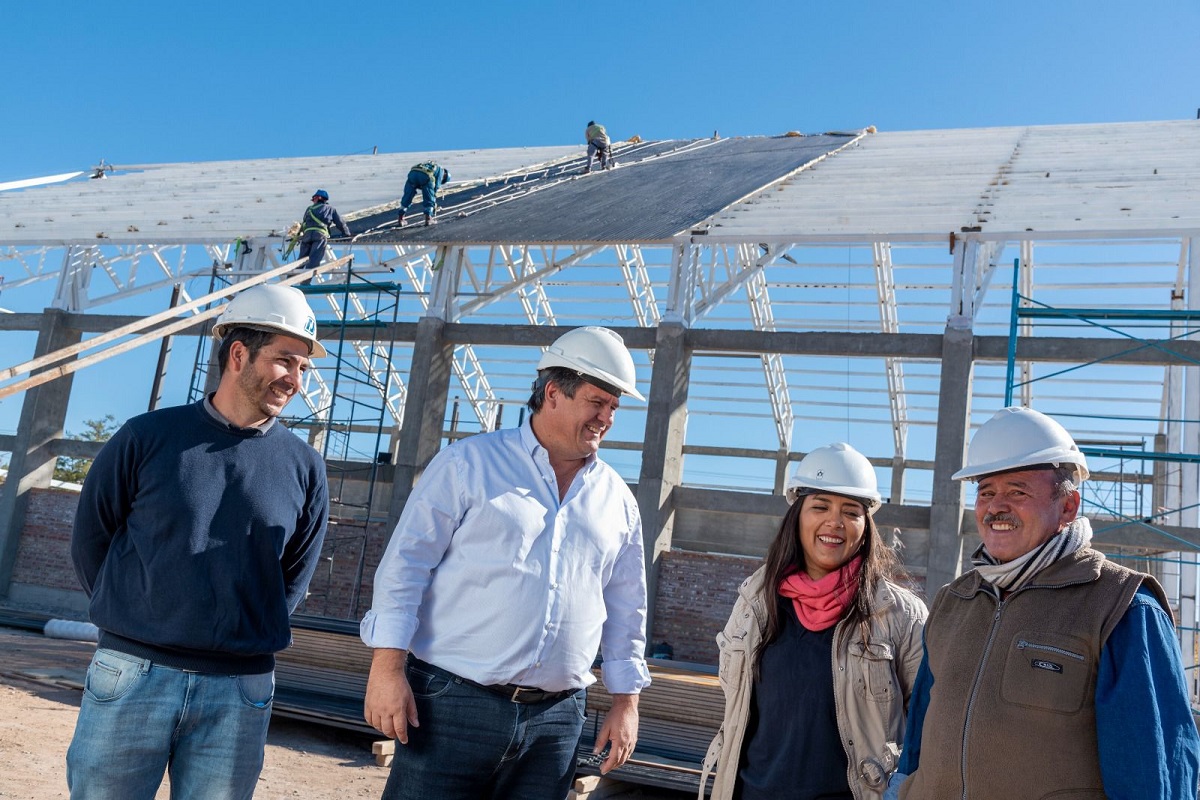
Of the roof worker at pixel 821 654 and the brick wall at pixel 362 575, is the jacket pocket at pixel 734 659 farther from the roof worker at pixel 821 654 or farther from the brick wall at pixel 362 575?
the brick wall at pixel 362 575

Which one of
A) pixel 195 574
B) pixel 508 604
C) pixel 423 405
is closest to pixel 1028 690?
pixel 508 604

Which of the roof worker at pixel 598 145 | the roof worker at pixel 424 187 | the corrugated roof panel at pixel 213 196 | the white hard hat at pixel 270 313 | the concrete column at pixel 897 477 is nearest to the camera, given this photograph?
the white hard hat at pixel 270 313

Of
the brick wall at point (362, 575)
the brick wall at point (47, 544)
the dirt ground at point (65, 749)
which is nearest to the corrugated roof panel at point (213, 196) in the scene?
the brick wall at point (47, 544)

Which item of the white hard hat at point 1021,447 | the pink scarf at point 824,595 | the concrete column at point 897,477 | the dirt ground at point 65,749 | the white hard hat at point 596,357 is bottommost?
the dirt ground at point 65,749

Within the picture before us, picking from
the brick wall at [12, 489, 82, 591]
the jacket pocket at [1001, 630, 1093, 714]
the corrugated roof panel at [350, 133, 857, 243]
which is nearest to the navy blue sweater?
the jacket pocket at [1001, 630, 1093, 714]

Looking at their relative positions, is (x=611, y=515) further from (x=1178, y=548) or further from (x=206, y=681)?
(x=1178, y=548)

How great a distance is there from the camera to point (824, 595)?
146 inches

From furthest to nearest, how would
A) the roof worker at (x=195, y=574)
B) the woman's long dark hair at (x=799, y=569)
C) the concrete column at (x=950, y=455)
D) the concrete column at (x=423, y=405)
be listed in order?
the concrete column at (x=423, y=405) < the concrete column at (x=950, y=455) < the woman's long dark hair at (x=799, y=569) < the roof worker at (x=195, y=574)

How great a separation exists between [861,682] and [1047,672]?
3.28ft

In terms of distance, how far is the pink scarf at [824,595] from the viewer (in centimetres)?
371

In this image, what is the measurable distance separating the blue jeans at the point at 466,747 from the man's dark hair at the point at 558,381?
975 mm

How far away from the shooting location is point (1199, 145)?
18.0 m

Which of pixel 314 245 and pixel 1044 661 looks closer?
pixel 1044 661

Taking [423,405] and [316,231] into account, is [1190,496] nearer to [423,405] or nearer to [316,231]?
[423,405]
